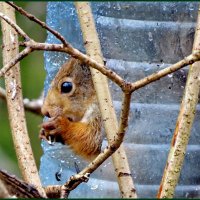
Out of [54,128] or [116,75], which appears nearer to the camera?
[116,75]

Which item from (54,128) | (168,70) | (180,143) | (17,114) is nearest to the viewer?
(168,70)

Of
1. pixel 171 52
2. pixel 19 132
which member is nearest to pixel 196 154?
pixel 171 52

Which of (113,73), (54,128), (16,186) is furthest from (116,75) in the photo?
(54,128)

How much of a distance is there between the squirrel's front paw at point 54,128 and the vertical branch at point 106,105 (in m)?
0.32

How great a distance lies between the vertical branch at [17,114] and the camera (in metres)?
1.78

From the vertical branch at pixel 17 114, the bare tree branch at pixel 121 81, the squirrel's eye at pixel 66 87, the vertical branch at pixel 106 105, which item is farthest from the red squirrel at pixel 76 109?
the bare tree branch at pixel 121 81

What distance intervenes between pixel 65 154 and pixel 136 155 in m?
0.25

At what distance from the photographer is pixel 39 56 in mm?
3330

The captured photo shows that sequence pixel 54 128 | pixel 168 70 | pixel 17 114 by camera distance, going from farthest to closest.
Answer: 1. pixel 54 128
2. pixel 17 114
3. pixel 168 70

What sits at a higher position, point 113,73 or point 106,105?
point 113,73

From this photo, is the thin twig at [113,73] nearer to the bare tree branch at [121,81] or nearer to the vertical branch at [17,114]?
the bare tree branch at [121,81]

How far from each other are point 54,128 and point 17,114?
235mm

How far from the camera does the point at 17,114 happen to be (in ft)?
6.11

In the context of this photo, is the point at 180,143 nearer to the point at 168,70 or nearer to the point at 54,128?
the point at 168,70
